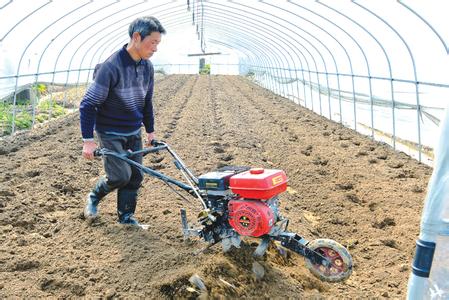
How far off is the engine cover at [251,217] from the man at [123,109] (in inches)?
48.5

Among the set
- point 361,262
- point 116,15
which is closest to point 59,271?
point 361,262

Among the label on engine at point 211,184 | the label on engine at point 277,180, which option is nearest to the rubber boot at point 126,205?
the label on engine at point 211,184

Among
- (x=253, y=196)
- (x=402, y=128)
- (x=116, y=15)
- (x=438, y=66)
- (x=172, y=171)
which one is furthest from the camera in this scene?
(x=116, y=15)

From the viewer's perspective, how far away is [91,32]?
1488 centimetres

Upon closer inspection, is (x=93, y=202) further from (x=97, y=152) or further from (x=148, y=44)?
(x=148, y=44)

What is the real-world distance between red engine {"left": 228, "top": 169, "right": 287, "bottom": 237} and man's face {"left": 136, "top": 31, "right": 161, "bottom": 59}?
4.27 ft

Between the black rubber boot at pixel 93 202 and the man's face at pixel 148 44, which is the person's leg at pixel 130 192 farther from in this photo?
the man's face at pixel 148 44

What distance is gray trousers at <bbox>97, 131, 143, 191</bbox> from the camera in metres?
4.00

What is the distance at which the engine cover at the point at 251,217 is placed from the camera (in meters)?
3.11

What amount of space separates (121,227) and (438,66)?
18.8 ft

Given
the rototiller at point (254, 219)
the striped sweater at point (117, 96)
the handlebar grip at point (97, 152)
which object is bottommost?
the rototiller at point (254, 219)

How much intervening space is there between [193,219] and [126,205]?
2.05 ft

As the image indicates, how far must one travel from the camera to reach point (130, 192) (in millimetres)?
4289

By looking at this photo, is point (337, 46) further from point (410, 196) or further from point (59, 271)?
point (59, 271)
